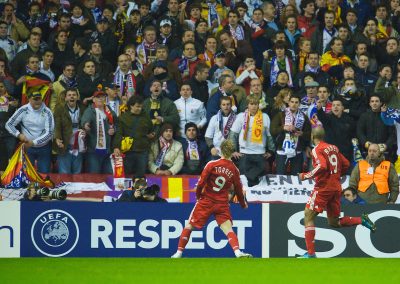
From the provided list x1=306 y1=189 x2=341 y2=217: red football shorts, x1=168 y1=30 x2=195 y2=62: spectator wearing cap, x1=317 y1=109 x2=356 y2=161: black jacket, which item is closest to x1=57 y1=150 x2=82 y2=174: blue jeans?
x1=168 y1=30 x2=195 y2=62: spectator wearing cap

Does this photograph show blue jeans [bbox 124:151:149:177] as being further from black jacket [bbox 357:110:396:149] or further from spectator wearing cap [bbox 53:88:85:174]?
black jacket [bbox 357:110:396:149]

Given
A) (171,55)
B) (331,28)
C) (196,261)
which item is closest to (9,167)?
(171,55)


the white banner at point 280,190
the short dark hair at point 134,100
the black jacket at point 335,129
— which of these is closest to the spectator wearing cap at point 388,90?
the black jacket at point 335,129

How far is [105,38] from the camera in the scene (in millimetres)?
21328

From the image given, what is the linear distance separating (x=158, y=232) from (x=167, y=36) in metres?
4.76

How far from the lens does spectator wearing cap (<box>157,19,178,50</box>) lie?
69.7ft

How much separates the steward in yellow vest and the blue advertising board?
1.83 meters

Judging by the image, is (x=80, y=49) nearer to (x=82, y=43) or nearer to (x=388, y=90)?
(x=82, y=43)

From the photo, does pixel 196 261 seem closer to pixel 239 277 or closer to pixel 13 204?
pixel 239 277

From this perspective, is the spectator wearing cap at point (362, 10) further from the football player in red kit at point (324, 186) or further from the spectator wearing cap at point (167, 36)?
the football player in red kit at point (324, 186)

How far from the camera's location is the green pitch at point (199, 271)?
12180mm

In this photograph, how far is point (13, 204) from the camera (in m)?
17.7

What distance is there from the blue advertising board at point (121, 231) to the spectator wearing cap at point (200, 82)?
9.62 feet

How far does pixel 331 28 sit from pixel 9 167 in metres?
6.77
